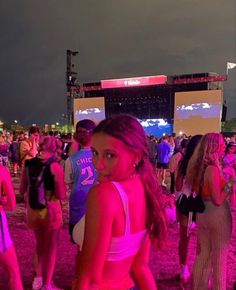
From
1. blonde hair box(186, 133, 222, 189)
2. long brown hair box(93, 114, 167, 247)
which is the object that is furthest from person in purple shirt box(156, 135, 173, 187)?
long brown hair box(93, 114, 167, 247)

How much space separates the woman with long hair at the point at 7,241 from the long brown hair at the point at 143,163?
1.77 m

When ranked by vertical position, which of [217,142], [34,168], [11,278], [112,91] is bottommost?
[11,278]

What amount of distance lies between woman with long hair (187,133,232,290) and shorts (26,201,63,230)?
149 cm

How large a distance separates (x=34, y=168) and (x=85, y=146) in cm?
64

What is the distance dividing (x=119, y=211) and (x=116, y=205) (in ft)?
0.12

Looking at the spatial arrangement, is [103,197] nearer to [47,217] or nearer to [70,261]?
[47,217]

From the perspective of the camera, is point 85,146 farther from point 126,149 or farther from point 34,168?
point 126,149

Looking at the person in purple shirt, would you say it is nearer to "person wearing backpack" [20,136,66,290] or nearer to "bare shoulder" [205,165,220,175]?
"person wearing backpack" [20,136,66,290]

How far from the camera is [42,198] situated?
4414 mm

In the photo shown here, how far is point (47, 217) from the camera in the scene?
4426mm

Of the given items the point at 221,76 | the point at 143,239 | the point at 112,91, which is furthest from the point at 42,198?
the point at 112,91

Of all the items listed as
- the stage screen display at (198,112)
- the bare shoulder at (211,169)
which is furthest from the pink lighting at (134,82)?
the bare shoulder at (211,169)

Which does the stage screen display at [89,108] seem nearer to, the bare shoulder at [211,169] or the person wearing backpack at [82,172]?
the person wearing backpack at [82,172]

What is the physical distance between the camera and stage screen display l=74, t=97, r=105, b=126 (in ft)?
135
